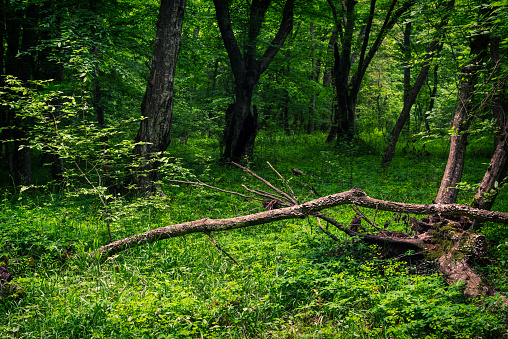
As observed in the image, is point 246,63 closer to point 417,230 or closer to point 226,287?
point 417,230

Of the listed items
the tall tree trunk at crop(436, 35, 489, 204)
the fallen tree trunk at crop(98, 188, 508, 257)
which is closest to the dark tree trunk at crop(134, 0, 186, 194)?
the fallen tree trunk at crop(98, 188, 508, 257)

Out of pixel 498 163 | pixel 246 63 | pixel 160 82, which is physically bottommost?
pixel 498 163

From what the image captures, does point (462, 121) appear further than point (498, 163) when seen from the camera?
Yes

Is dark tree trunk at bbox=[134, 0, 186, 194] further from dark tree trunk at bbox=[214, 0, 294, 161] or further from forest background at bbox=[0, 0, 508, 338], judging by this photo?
dark tree trunk at bbox=[214, 0, 294, 161]

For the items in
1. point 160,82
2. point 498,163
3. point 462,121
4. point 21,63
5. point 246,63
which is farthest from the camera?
point 246,63

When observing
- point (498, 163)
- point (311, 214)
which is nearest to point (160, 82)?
A: point (311, 214)

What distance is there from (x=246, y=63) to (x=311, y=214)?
910cm

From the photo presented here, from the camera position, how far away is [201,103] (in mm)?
15805

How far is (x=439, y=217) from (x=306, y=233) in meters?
2.07

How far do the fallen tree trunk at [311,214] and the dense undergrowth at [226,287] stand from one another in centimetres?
20

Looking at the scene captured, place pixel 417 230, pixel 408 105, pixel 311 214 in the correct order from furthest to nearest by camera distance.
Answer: pixel 408 105 < pixel 417 230 < pixel 311 214

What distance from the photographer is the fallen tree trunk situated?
13.6ft

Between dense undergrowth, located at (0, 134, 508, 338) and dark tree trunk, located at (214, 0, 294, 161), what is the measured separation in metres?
6.10

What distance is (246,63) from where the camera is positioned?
12195 mm
